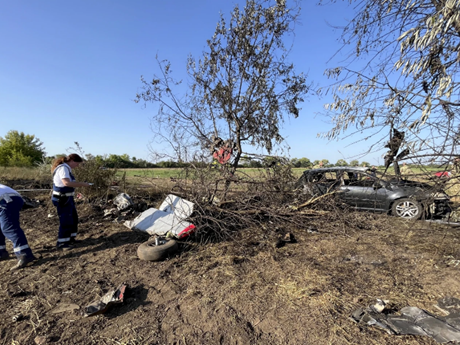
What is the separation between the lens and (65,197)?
4.21 meters

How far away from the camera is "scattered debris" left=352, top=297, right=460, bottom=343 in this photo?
212 cm

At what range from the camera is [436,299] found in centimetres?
267

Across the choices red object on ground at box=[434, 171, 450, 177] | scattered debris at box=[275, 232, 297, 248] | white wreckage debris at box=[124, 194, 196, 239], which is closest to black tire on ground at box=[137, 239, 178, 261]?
white wreckage debris at box=[124, 194, 196, 239]

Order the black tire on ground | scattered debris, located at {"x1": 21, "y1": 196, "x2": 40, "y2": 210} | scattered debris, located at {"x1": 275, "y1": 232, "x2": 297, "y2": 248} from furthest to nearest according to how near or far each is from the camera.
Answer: scattered debris, located at {"x1": 21, "y1": 196, "x2": 40, "y2": 210} → scattered debris, located at {"x1": 275, "y1": 232, "x2": 297, "y2": 248} → the black tire on ground

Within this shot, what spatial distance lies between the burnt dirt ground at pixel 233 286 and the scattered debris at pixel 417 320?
0.07 metres

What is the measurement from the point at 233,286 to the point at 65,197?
3236 millimetres

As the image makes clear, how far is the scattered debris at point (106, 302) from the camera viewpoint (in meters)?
2.53

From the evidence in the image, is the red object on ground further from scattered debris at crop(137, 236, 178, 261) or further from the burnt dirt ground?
scattered debris at crop(137, 236, 178, 261)

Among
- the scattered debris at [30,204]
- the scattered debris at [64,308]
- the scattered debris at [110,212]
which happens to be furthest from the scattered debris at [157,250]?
the scattered debris at [30,204]

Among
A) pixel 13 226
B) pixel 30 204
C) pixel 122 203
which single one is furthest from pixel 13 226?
pixel 30 204

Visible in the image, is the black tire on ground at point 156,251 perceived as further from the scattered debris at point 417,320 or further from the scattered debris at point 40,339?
the scattered debris at point 417,320

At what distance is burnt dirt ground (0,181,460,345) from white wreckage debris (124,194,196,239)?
8.1 inches

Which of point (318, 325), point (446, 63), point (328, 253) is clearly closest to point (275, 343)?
point (318, 325)

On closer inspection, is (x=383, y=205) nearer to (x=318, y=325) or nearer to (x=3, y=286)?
(x=318, y=325)
